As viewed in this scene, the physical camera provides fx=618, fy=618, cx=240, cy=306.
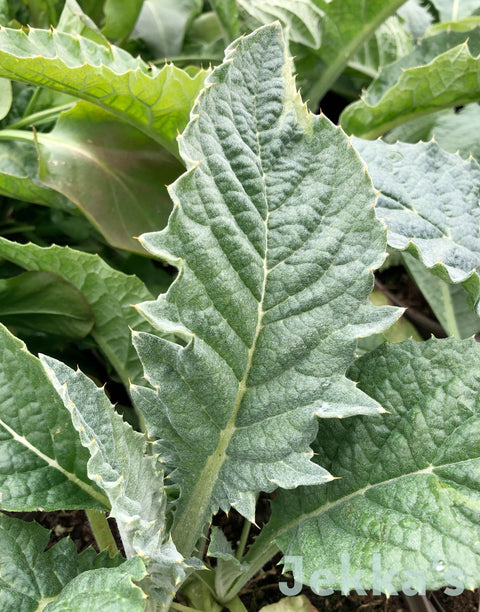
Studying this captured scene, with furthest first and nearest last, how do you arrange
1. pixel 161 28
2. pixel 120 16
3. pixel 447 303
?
pixel 161 28 → pixel 120 16 → pixel 447 303

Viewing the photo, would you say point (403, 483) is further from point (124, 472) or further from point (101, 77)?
point (101, 77)

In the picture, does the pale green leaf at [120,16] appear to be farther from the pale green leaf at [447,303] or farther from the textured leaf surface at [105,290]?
the pale green leaf at [447,303]

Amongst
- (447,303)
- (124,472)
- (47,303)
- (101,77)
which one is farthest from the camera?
(447,303)

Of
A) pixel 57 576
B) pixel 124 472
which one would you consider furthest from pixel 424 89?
pixel 57 576

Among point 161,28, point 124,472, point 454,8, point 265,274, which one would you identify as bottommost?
point 124,472

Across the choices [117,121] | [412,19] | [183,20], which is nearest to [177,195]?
[117,121]

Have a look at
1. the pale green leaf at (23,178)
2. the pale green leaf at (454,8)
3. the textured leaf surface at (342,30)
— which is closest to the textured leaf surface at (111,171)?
the pale green leaf at (23,178)
